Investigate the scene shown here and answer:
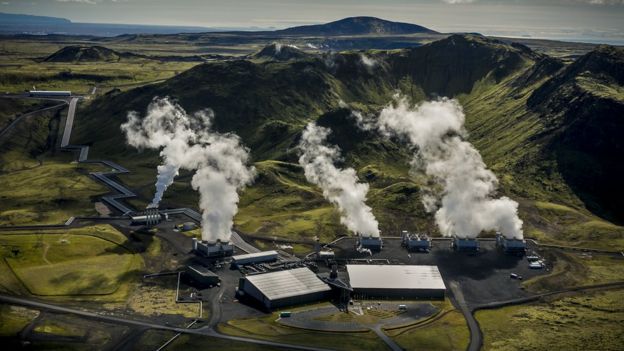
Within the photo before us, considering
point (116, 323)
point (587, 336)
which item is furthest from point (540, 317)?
point (116, 323)

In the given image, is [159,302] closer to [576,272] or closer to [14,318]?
[14,318]

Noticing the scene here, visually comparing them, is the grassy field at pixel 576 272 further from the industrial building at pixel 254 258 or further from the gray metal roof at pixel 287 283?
the industrial building at pixel 254 258

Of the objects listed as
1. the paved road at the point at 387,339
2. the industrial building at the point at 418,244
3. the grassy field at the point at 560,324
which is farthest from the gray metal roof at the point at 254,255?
the grassy field at the point at 560,324

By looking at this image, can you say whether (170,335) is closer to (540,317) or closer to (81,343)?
(81,343)

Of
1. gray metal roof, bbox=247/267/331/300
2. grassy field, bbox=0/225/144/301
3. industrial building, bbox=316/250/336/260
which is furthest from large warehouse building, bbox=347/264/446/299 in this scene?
grassy field, bbox=0/225/144/301

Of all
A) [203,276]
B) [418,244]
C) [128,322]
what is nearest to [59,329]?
[128,322]

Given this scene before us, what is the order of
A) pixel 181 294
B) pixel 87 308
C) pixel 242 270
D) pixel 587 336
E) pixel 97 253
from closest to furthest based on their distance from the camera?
1. pixel 587 336
2. pixel 87 308
3. pixel 181 294
4. pixel 242 270
5. pixel 97 253
